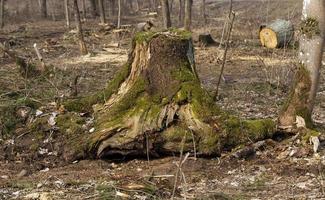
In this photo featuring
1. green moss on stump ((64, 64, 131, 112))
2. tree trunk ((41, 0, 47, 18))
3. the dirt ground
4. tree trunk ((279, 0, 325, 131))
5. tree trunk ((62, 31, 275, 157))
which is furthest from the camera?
tree trunk ((41, 0, 47, 18))

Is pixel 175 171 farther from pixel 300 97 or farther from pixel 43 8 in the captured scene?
pixel 43 8

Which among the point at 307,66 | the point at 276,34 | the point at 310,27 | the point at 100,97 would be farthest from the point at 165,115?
the point at 276,34

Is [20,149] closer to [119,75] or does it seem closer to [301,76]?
A: [119,75]

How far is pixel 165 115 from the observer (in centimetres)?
636

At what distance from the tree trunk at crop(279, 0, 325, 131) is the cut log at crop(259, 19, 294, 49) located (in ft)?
37.7

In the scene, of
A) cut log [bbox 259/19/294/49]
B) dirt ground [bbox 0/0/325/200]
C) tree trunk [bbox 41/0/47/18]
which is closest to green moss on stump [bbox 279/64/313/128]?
dirt ground [bbox 0/0/325/200]

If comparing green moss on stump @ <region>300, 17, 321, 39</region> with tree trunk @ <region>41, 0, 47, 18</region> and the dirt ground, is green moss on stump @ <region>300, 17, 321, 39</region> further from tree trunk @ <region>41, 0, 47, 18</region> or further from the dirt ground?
tree trunk @ <region>41, 0, 47, 18</region>

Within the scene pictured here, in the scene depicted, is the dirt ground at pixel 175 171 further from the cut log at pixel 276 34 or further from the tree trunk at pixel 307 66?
the cut log at pixel 276 34

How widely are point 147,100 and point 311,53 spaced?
2.06 m

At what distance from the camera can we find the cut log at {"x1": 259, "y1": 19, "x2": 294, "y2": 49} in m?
17.7

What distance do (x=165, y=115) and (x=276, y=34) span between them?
486 inches

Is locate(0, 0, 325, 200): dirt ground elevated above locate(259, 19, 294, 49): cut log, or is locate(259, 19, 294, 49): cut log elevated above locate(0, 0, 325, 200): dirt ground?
locate(259, 19, 294, 49): cut log

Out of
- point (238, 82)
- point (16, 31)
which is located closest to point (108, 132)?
point (238, 82)

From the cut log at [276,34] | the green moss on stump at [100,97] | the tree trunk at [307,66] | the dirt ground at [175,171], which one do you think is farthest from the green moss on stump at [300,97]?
the cut log at [276,34]
